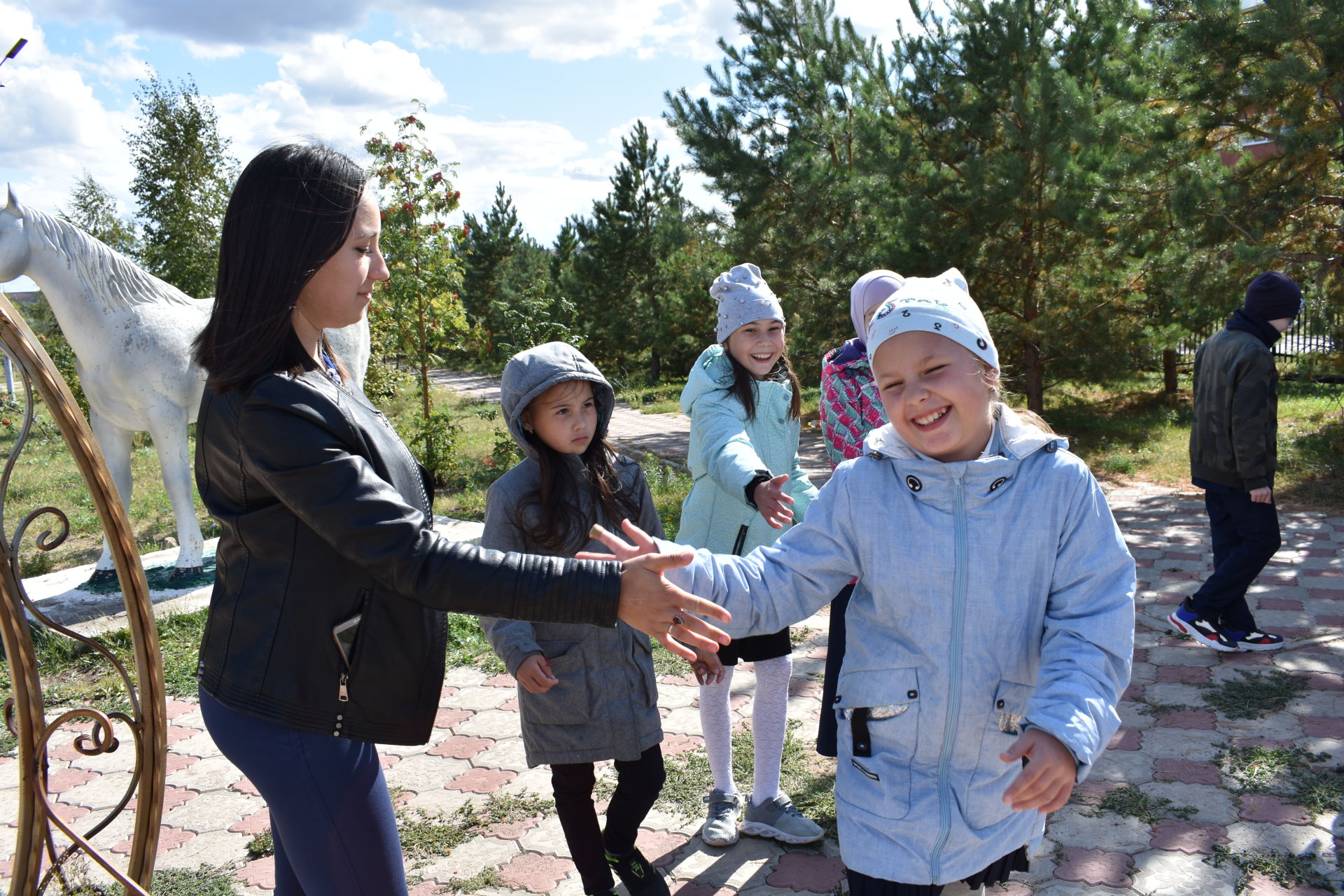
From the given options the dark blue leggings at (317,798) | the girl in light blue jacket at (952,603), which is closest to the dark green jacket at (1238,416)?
the girl in light blue jacket at (952,603)

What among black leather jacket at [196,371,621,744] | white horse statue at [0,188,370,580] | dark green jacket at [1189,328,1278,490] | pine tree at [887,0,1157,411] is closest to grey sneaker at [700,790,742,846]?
black leather jacket at [196,371,621,744]

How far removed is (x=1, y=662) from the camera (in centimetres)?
520

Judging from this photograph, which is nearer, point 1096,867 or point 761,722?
point 1096,867

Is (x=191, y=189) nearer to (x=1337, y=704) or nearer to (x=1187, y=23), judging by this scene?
(x=1187, y=23)

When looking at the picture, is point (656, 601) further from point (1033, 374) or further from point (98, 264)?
point (1033, 374)

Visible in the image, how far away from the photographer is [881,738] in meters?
1.79

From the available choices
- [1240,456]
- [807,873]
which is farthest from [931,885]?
[1240,456]

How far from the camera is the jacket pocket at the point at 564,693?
8.04ft

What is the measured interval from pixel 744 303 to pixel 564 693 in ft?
4.54

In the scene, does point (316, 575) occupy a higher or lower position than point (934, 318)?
lower

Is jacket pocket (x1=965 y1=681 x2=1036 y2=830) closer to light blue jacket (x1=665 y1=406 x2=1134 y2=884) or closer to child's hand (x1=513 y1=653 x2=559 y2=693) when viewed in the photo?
light blue jacket (x1=665 y1=406 x2=1134 y2=884)

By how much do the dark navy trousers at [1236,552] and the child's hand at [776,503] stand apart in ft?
10.4

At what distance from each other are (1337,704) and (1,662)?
658 centimetres

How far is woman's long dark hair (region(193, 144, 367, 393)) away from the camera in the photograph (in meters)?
1.70
